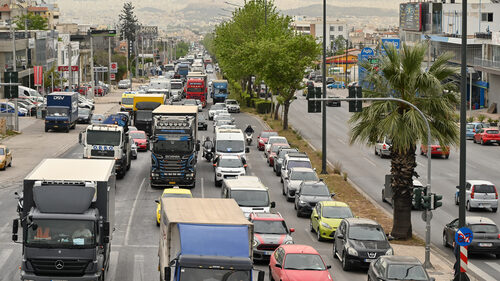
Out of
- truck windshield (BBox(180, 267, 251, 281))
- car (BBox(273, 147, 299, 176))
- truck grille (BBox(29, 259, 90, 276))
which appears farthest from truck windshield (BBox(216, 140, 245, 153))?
truck windshield (BBox(180, 267, 251, 281))

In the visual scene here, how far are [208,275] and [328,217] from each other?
54.3ft

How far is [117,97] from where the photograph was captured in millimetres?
122688

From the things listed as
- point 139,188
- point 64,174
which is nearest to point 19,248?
point 64,174

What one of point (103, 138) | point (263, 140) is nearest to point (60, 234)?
point (103, 138)

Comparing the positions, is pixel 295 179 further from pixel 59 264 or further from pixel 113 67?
pixel 113 67

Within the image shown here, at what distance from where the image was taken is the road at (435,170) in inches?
1433

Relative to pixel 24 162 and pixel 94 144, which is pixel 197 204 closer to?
pixel 94 144

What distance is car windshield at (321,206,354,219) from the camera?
114 feet

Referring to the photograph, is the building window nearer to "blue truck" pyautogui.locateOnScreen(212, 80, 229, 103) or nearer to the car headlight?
"blue truck" pyautogui.locateOnScreen(212, 80, 229, 103)

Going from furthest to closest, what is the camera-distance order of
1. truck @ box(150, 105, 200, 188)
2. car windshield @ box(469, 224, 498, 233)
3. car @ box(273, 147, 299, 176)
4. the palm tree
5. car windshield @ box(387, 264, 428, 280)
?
car @ box(273, 147, 299, 176) → truck @ box(150, 105, 200, 188) → the palm tree → car windshield @ box(469, 224, 498, 233) → car windshield @ box(387, 264, 428, 280)

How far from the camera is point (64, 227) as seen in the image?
2325 centimetres

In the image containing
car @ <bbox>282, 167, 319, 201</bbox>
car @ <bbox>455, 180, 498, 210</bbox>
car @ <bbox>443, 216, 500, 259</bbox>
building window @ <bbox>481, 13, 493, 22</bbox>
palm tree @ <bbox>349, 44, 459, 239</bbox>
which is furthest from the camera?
building window @ <bbox>481, 13, 493, 22</bbox>

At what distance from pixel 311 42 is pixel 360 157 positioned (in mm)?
19480

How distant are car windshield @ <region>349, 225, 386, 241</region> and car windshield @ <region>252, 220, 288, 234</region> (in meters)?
2.49
